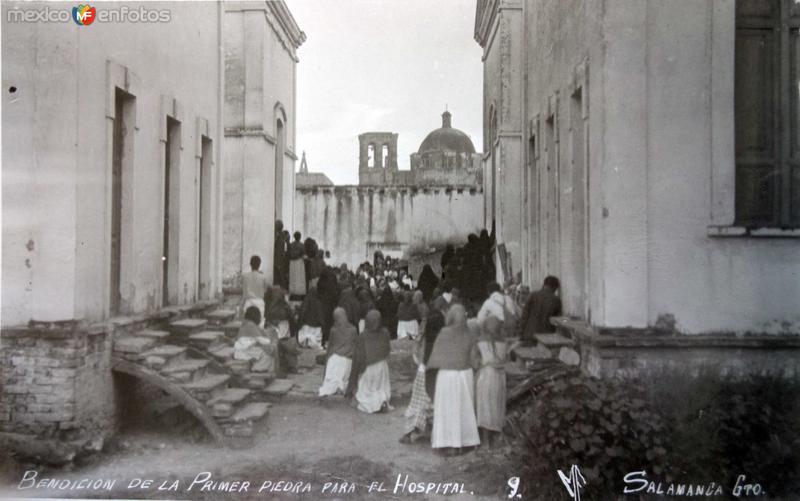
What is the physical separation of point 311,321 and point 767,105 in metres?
7.44

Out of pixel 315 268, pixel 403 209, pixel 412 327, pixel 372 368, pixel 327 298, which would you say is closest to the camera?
pixel 372 368

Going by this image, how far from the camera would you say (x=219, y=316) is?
30.4 ft

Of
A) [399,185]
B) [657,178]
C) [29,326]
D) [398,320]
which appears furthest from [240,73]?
[657,178]

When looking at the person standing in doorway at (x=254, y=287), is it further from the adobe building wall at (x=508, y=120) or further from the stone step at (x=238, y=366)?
the adobe building wall at (x=508, y=120)

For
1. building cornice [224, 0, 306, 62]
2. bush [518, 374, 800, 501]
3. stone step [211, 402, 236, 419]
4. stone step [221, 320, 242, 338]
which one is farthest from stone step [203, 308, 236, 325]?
bush [518, 374, 800, 501]

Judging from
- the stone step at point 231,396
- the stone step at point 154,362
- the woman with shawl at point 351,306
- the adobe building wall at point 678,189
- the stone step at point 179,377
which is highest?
the adobe building wall at point 678,189

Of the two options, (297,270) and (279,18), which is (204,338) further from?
(279,18)

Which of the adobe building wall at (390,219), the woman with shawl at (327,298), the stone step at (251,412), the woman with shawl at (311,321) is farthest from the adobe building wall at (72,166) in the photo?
the adobe building wall at (390,219)

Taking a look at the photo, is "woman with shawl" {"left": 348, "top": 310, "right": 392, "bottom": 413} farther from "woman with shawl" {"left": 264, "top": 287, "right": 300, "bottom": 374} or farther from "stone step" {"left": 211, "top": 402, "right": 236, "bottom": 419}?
"woman with shawl" {"left": 264, "top": 287, "right": 300, "bottom": 374}

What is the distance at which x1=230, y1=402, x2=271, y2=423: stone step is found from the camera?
661 cm

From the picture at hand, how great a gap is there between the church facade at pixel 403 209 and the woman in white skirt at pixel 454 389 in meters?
6.84

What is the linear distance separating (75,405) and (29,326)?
2.68ft

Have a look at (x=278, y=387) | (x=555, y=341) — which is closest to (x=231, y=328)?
(x=278, y=387)

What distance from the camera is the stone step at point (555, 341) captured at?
22.5 feet
